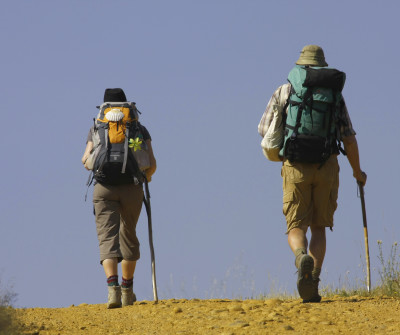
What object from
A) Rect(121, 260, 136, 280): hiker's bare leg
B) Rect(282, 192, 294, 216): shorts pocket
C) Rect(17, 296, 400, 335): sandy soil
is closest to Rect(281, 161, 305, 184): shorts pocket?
Rect(282, 192, 294, 216): shorts pocket

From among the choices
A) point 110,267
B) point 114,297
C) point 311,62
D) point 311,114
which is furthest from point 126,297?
point 311,62

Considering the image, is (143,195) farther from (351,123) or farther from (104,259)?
(351,123)

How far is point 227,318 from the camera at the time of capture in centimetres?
901

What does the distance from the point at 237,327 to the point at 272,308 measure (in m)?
1.00

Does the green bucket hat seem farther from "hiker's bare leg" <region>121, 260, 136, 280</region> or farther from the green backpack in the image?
"hiker's bare leg" <region>121, 260, 136, 280</region>

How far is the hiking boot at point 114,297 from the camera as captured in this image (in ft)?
34.6

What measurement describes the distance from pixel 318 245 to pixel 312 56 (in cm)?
208

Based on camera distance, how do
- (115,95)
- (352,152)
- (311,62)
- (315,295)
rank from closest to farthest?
(315,295), (311,62), (352,152), (115,95)

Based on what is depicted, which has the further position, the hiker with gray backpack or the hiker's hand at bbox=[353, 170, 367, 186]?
the hiker's hand at bbox=[353, 170, 367, 186]

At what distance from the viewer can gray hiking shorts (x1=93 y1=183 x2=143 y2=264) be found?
35.1 ft

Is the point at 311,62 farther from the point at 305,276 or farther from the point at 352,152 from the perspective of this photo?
the point at 305,276

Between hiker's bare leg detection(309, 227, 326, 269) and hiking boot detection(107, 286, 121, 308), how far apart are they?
2.18 metres

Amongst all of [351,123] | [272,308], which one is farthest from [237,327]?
[351,123]

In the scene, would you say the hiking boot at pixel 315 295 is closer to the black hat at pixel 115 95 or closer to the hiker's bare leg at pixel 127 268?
the hiker's bare leg at pixel 127 268
